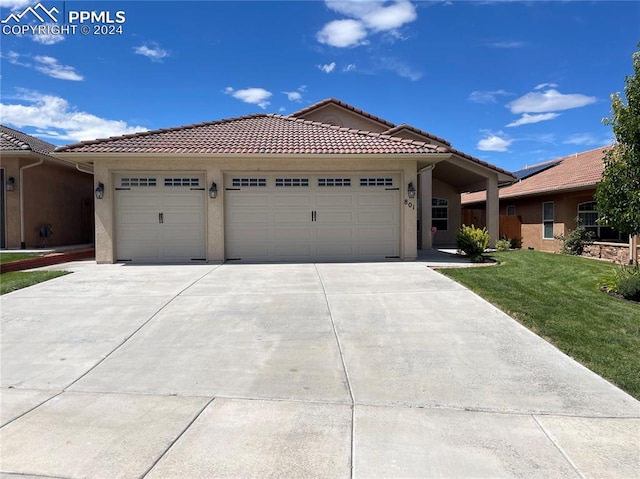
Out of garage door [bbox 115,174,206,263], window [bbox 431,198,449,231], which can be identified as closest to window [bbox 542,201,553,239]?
window [bbox 431,198,449,231]

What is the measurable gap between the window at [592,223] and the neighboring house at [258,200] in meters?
8.90

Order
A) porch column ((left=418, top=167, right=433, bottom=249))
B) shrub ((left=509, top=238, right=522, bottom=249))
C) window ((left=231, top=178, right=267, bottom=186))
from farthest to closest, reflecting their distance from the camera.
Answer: shrub ((left=509, top=238, right=522, bottom=249))
porch column ((left=418, top=167, right=433, bottom=249))
window ((left=231, top=178, right=267, bottom=186))

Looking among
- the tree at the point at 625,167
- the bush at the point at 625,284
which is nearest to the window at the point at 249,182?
the tree at the point at 625,167

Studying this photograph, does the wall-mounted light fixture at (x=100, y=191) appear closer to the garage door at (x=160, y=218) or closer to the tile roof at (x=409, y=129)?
the garage door at (x=160, y=218)

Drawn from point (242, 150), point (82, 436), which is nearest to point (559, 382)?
point (82, 436)

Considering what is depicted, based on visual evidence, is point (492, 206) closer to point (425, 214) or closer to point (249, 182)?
point (425, 214)

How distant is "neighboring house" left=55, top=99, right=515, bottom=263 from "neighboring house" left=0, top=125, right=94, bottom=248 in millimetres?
2811

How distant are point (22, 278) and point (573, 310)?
11154 mm

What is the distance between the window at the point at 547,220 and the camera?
18.4 metres

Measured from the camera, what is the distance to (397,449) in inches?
123

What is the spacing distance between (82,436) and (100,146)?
10235 mm

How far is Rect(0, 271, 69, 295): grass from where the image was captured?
27.3 ft

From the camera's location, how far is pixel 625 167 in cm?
866

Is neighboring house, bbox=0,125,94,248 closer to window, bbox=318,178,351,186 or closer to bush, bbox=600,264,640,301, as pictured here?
window, bbox=318,178,351,186
